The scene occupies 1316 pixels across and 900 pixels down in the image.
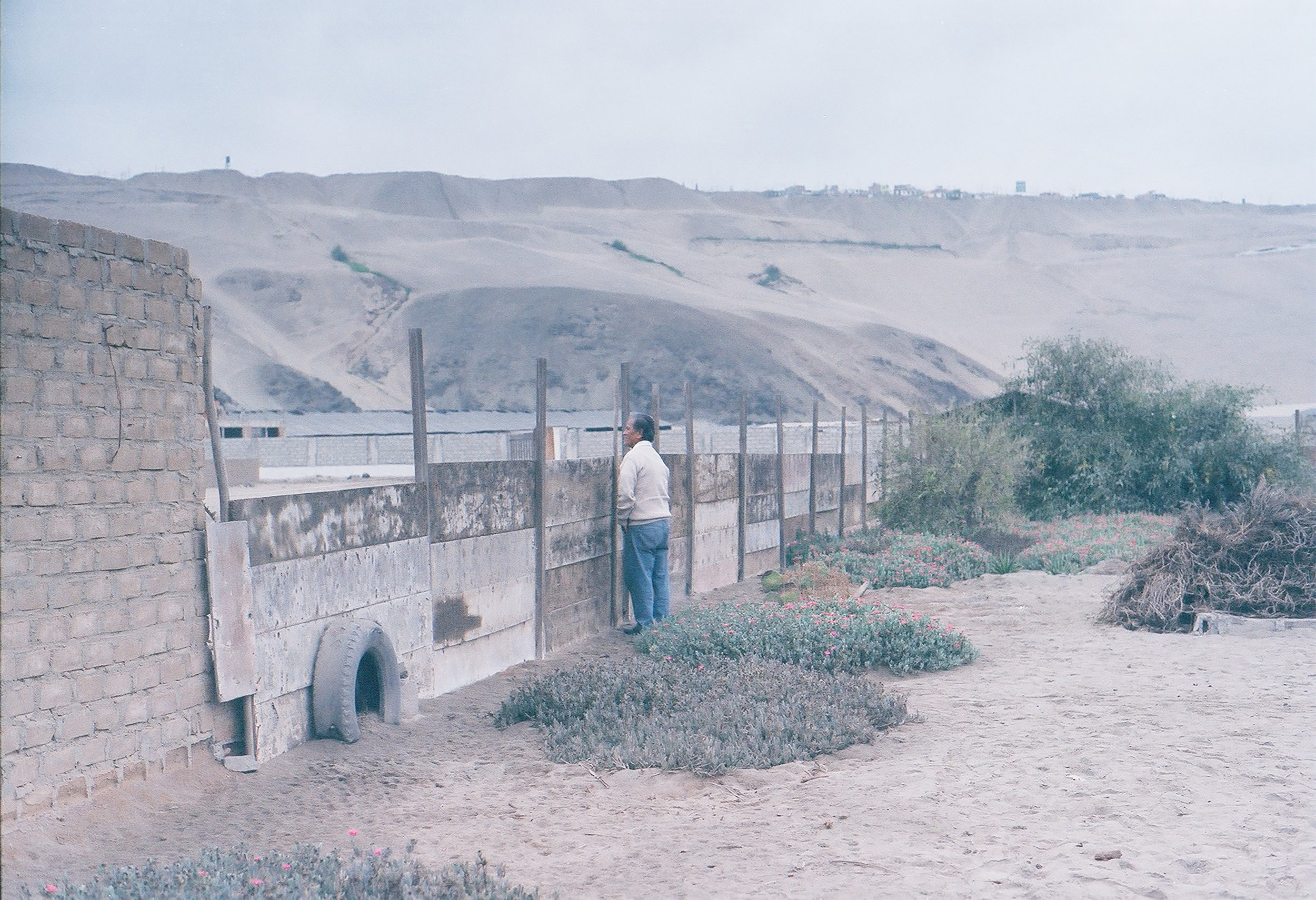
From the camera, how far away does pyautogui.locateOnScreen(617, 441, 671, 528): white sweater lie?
937cm

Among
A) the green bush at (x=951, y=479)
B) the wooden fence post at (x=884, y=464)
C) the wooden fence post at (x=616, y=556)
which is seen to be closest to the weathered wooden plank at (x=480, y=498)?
the wooden fence post at (x=616, y=556)

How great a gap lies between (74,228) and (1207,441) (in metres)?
20.7

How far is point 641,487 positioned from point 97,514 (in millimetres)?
5274

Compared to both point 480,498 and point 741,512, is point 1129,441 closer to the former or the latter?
point 741,512

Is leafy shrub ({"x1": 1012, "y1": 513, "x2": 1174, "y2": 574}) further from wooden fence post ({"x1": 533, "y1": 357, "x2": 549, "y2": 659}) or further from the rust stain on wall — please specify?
the rust stain on wall

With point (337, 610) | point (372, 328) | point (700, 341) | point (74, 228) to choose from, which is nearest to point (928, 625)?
point (337, 610)

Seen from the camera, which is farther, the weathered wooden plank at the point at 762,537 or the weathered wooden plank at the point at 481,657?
the weathered wooden plank at the point at 762,537

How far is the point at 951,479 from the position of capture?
17125 millimetres

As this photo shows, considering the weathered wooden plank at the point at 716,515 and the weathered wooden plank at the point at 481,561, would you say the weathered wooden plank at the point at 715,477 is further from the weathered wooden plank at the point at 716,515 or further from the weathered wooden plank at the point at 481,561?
the weathered wooden plank at the point at 481,561

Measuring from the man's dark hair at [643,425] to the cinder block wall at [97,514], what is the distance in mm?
4682

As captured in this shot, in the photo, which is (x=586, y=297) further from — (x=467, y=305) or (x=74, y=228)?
(x=74, y=228)

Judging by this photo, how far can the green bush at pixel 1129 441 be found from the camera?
20.8m

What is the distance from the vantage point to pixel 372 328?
72.6 metres

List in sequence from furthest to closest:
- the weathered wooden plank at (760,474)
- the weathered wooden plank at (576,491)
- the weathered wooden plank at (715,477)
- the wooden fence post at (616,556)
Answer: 1. the weathered wooden plank at (760,474)
2. the weathered wooden plank at (715,477)
3. the wooden fence post at (616,556)
4. the weathered wooden plank at (576,491)
